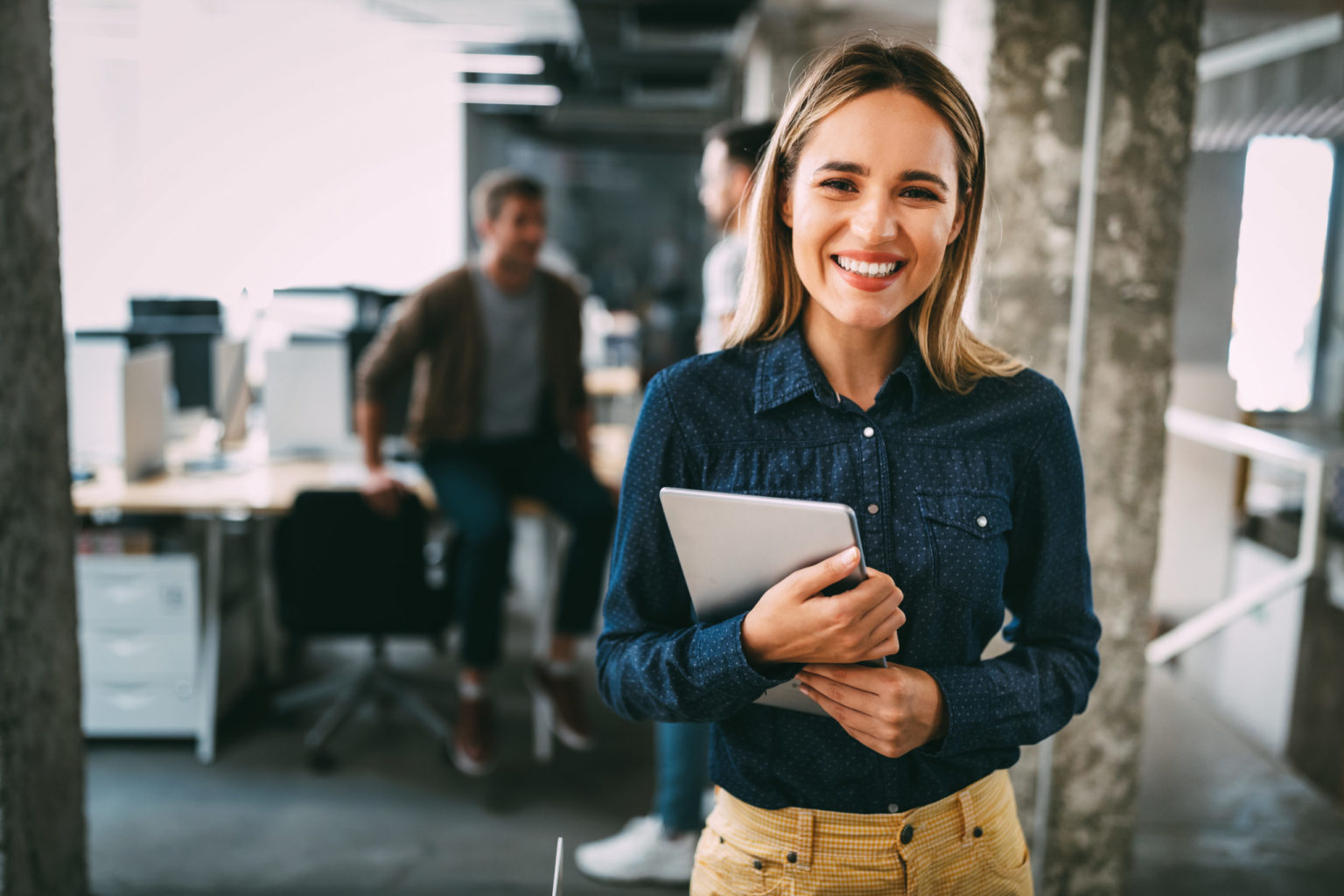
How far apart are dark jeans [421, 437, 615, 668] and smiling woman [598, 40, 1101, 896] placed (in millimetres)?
1995

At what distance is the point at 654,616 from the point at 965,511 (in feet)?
1.10

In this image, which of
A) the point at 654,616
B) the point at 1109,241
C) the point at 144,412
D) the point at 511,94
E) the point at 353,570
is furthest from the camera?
the point at 511,94

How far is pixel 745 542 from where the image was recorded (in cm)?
88

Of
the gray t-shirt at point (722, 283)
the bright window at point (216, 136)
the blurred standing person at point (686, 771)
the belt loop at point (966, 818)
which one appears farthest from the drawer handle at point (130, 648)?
the bright window at point (216, 136)

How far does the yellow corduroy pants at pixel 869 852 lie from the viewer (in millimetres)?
995

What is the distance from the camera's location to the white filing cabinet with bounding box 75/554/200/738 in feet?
10.4

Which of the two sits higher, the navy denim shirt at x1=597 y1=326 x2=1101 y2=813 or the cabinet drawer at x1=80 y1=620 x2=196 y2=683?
the navy denim shirt at x1=597 y1=326 x2=1101 y2=813

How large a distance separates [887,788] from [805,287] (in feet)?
1.69

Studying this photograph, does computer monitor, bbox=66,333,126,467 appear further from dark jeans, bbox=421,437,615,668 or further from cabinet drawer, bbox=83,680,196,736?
dark jeans, bbox=421,437,615,668

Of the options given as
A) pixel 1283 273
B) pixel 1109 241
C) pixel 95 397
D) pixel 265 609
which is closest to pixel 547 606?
pixel 265 609

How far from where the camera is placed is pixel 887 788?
100 centimetres

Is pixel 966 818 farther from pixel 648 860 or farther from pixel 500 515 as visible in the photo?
pixel 500 515

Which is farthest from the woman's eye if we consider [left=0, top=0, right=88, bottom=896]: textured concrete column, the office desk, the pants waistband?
the office desk

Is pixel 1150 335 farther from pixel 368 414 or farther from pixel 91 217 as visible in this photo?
pixel 91 217
